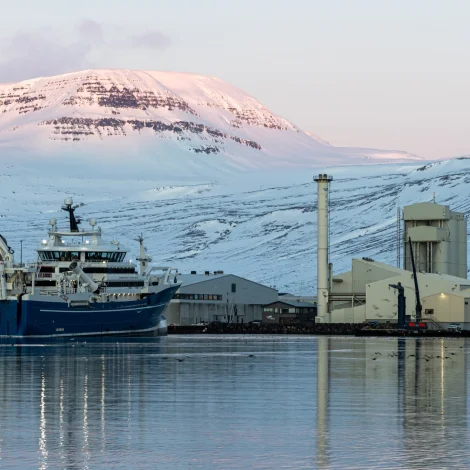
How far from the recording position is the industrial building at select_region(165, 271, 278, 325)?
481 feet

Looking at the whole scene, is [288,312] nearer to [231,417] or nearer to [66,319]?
[66,319]

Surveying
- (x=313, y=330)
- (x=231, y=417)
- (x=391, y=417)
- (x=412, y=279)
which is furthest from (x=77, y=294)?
(x=391, y=417)

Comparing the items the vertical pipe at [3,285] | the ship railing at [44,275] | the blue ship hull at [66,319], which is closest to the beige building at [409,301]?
the blue ship hull at [66,319]

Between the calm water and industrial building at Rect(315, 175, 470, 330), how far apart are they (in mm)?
77614

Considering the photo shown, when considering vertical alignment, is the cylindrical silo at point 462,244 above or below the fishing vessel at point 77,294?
above

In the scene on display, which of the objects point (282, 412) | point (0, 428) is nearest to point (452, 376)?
point (282, 412)

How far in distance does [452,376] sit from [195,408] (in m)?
15.3

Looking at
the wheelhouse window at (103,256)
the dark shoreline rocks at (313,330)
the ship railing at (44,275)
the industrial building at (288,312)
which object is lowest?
the dark shoreline rocks at (313,330)

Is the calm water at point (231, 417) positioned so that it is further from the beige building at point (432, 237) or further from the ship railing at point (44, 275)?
the beige building at point (432, 237)

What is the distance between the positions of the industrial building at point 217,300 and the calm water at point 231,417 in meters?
94.8

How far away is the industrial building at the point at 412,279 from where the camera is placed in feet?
421

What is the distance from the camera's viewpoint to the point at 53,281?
330ft

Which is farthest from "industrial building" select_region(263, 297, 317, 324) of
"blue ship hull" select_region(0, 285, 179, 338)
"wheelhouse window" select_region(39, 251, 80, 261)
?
"wheelhouse window" select_region(39, 251, 80, 261)

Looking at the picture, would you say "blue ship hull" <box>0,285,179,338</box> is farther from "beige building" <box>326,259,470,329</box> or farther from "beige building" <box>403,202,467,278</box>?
"beige building" <box>403,202,467,278</box>
